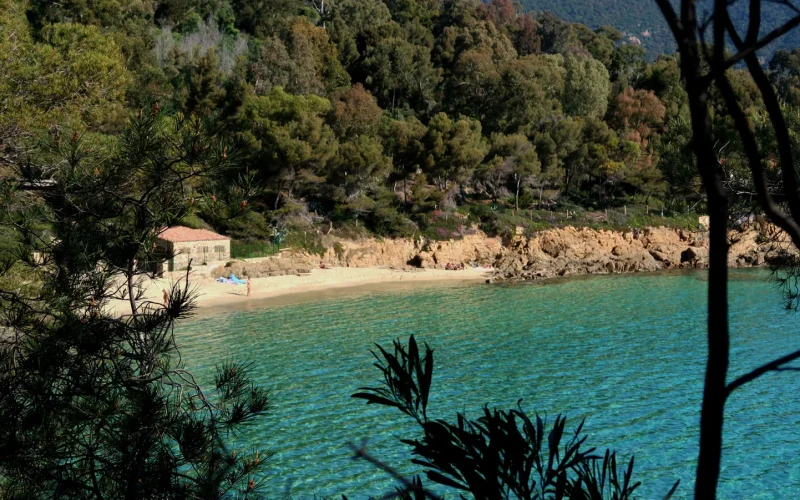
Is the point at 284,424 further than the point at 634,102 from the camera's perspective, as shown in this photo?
No

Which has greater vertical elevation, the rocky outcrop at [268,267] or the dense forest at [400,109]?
the dense forest at [400,109]

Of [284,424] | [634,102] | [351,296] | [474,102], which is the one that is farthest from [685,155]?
[634,102]

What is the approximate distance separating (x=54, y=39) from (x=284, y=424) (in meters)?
7.06

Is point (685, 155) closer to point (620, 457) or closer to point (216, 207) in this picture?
point (620, 457)

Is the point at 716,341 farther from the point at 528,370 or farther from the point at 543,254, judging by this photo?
the point at 543,254

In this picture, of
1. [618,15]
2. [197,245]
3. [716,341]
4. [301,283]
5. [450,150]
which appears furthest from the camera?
[618,15]

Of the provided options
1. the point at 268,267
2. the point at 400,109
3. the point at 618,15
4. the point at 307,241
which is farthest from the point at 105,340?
the point at 618,15

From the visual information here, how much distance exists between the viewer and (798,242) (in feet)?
6.97

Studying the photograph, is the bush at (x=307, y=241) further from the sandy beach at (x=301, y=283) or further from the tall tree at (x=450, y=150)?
the tall tree at (x=450, y=150)

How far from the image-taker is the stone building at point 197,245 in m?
25.4

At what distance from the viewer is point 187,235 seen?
85.7 ft

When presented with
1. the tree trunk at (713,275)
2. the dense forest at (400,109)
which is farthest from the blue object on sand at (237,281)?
the tree trunk at (713,275)

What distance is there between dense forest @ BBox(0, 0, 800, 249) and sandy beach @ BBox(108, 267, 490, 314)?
7.84ft

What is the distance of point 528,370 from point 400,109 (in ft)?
112
